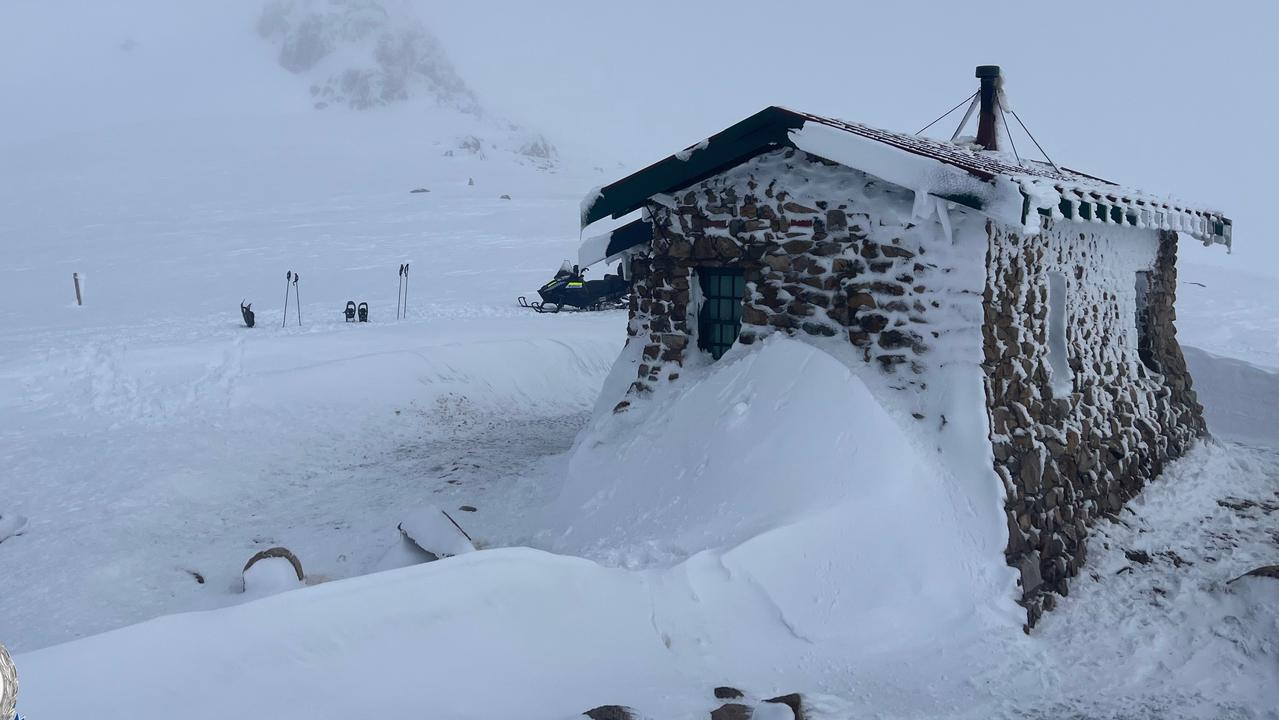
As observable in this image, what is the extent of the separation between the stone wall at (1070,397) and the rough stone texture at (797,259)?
29.8 inches

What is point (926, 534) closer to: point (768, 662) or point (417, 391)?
point (768, 662)

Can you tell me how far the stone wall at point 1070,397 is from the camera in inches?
278

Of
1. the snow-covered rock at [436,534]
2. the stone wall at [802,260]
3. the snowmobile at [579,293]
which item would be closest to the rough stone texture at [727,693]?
the snow-covered rock at [436,534]

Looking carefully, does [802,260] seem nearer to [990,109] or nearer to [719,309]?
[719,309]

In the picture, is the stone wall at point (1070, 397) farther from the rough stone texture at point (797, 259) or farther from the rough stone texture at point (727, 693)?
the rough stone texture at point (727, 693)

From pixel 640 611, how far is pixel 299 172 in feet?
170

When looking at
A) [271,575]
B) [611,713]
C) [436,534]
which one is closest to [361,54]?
[436,534]

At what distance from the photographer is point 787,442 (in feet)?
22.9

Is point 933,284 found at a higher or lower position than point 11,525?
higher

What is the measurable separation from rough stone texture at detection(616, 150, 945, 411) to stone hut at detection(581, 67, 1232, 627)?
1 cm

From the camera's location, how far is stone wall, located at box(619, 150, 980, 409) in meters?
7.61

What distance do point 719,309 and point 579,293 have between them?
45.4 feet

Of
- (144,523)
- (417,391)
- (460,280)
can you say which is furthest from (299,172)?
(144,523)

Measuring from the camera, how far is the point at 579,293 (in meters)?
22.8
